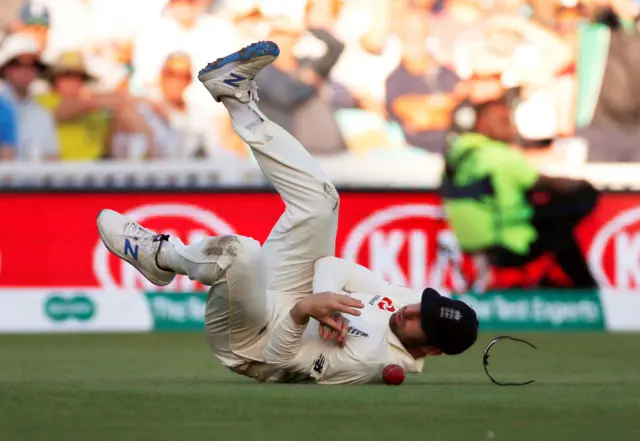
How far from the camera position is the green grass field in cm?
477

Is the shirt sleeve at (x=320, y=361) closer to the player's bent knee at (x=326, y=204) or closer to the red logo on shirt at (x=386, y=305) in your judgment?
the red logo on shirt at (x=386, y=305)

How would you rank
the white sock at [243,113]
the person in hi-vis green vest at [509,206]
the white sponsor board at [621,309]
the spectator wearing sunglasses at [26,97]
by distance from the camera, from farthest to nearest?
the spectator wearing sunglasses at [26,97], the person in hi-vis green vest at [509,206], the white sponsor board at [621,309], the white sock at [243,113]

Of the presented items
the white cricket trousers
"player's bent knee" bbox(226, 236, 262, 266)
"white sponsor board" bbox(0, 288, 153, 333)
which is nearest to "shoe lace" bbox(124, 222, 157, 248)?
the white cricket trousers

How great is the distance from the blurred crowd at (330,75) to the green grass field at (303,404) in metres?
5.83

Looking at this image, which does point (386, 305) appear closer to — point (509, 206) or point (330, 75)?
point (509, 206)

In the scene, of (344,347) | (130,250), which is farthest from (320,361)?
(130,250)

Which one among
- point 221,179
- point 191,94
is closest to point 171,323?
point 221,179

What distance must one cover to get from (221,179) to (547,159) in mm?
3561

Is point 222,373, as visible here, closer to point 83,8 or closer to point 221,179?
point 221,179

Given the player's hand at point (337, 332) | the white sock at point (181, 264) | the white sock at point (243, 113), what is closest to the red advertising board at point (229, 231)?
the white sock at point (243, 113)

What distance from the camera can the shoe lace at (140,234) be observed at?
265 inches

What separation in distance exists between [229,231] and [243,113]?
6.57 metres

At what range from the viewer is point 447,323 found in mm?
6234

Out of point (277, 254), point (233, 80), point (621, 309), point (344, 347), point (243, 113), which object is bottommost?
point (621, 309)
